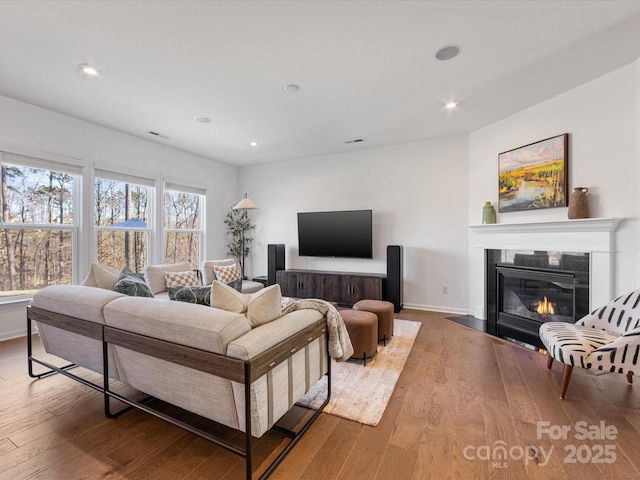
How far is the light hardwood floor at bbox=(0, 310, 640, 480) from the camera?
4.93ft

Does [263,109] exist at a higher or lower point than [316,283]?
higher

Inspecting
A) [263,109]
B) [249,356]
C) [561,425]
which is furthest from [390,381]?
[263,109]

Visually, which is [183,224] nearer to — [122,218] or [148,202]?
[148,202]

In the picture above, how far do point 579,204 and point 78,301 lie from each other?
451cm

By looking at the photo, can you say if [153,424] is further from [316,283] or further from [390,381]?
[316,283]

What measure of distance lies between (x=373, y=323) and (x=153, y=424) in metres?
1.86

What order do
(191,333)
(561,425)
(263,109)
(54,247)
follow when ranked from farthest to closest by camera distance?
(54,247) < (263,109) < (561,425) < (191,333)

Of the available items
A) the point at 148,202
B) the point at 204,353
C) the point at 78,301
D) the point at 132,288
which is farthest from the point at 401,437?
the point at 148,202

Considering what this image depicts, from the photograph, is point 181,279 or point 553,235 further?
point 181,279

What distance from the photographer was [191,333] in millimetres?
1487

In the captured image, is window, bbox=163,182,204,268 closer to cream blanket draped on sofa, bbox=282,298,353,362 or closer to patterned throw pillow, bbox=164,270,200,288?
patterned throw pillow, bbox=164,270,200,288

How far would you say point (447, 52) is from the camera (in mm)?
2418

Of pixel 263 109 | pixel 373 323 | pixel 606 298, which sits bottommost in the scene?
pixel 373 323

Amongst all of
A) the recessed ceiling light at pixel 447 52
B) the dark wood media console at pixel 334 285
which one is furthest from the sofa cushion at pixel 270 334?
the dark wood media console at pixel 334 285
